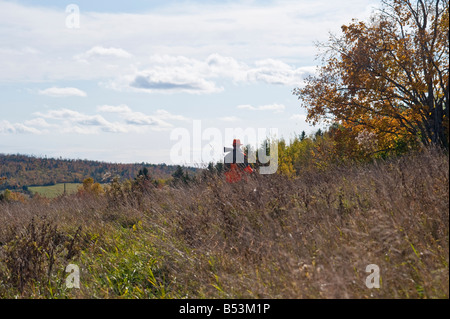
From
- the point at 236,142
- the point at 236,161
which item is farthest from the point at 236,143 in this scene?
the point at 236,161

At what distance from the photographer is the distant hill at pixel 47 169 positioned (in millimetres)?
155750

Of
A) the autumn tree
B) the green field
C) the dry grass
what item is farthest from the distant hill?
the dry grass

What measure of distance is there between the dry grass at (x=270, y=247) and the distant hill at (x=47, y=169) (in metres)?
144

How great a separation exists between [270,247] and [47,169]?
7251 inches

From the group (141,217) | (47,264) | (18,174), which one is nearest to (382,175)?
(141,217)

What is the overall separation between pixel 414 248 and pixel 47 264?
18.2 ft

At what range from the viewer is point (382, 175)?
7.05m

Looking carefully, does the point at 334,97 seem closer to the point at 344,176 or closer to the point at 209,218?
the point at 344,176

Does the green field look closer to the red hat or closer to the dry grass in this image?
the red hat

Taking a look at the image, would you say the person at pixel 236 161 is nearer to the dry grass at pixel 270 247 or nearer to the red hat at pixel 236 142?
the red hat at pixel 236 142

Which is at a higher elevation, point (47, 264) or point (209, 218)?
point (209, 218)

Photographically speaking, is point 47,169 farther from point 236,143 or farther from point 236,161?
point 236,161

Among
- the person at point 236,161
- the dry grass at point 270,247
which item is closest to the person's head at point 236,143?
the person at point 236,161

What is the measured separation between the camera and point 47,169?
174 m
